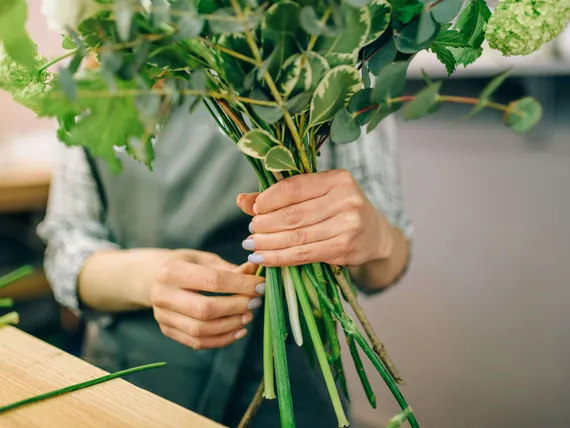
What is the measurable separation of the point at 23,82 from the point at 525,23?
353mm

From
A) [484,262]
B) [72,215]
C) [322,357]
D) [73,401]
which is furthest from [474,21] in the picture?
[484,262]

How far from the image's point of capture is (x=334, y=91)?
1.23 feet

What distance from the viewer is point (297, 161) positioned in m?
0.44

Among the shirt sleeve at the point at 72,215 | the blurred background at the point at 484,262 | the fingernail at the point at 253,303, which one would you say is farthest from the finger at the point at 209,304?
the blurred background at the point at 484,262

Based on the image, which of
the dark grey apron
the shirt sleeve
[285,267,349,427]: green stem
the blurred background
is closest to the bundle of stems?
[285,267,349,427]: green stem

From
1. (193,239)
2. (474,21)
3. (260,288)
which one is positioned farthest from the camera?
(193,239)

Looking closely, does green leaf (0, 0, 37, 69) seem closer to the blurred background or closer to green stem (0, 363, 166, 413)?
green stem (0, 363, 166, 413)

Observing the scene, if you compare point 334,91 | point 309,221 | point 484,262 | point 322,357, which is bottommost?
point 484,262

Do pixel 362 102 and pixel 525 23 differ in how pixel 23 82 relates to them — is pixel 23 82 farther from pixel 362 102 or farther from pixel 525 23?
pixel 525 23

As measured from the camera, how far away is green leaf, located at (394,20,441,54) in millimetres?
392

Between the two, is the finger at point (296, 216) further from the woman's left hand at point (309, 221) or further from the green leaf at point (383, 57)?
the green leaf at point (383, 57)

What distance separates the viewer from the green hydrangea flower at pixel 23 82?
0.40 metres

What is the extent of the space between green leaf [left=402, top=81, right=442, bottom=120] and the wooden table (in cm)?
28

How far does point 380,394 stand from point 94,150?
1.43m
